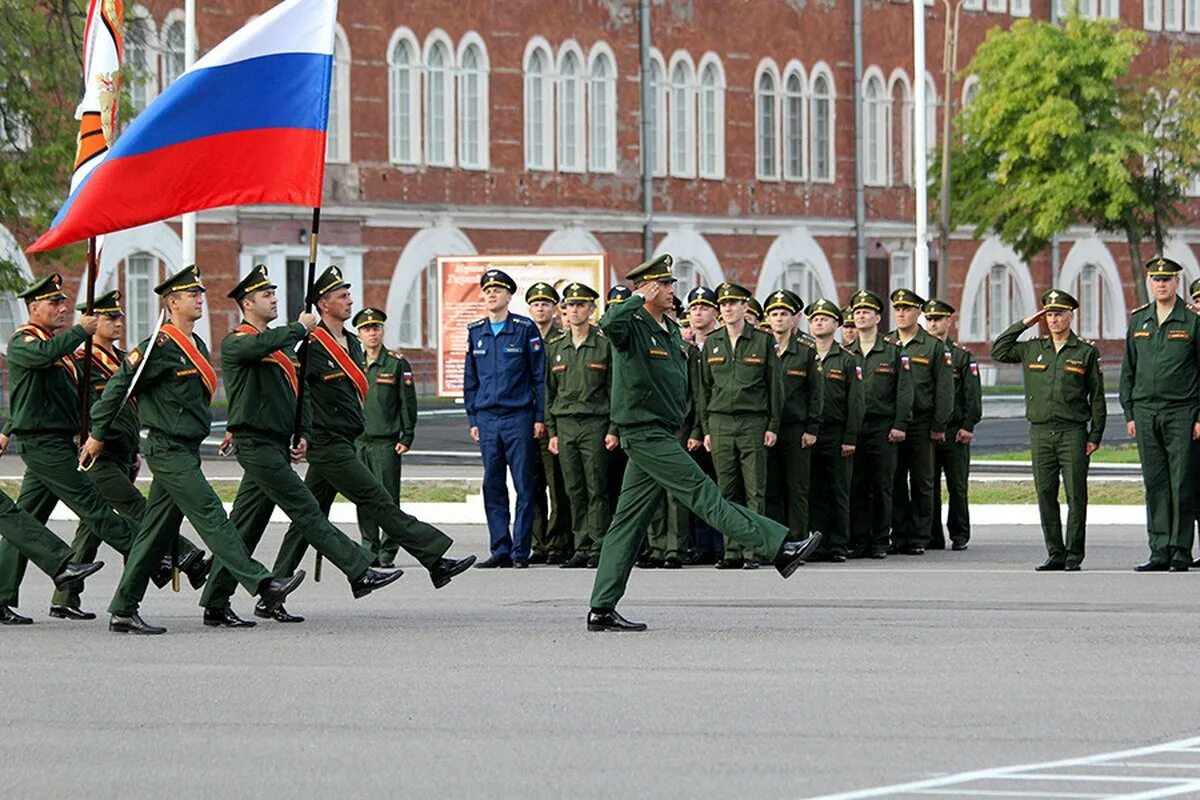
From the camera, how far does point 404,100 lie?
161 feet

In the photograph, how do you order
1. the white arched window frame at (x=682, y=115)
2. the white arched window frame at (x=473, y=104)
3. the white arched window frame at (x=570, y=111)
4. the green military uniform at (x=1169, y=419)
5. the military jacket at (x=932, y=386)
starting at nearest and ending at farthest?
the green military uniform at (x=1169, y=419) → the military jacket at (x=932, y=386) → the white arched window frame at (x=473, y=104) → the white arched window frame at (x=570, y=111) → the white arched window frame at (x=682, y=115)

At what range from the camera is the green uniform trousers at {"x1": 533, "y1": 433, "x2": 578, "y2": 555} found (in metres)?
18.7

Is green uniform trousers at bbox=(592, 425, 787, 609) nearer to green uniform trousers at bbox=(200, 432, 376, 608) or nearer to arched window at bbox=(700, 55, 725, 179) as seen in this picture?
green uniform trousers at bbox=(200, 432, 376, 608)

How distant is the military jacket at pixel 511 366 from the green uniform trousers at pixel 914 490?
10.1ft

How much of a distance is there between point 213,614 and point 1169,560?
6.45m

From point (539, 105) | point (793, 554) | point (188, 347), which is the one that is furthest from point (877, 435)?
point (539, 105)

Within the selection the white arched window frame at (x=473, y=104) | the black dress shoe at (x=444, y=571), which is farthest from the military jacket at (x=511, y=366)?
the white arched window frame at (x=473, y=104)

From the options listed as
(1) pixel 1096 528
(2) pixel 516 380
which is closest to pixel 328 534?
(2) pixel 516 380

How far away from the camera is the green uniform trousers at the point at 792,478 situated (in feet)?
60.2

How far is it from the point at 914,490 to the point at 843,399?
3.91 feet

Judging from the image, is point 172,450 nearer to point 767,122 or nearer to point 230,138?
point 230,138

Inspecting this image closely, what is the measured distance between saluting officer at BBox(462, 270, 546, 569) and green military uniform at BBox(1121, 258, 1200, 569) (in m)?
4.21

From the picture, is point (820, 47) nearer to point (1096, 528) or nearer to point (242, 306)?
point (1096, 528)

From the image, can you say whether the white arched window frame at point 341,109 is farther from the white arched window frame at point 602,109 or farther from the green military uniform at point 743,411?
the green military uniform at point 743,411
